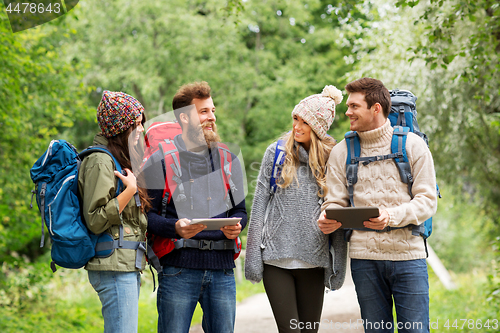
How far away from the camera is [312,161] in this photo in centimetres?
300

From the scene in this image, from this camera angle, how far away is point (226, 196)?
288 centimetres

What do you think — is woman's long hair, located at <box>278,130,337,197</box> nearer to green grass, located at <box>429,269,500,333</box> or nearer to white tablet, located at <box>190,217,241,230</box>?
white tablet, located at <box>190,217,241,230</box>

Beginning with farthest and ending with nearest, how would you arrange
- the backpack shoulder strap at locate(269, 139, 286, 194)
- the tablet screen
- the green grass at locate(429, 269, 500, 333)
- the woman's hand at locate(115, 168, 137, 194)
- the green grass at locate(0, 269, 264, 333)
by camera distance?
the green grass at locate(0, 269, 264, 333)
the green grass at locate(429, 269, 500, 333)
the backpack shoulder strap at locate(269, 139, 286, 194)
the woman's hand at locate(115, 168, 137, 194)
the tablet screen

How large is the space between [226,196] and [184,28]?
11.5 meters

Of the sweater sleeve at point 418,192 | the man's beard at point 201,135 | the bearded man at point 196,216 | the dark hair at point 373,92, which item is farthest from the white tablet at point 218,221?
the dark hair at point 373,92

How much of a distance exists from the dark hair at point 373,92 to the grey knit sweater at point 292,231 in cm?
53

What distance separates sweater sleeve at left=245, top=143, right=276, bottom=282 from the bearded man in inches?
4.6

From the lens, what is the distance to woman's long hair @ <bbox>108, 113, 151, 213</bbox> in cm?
265

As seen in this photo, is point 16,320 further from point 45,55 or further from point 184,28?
point 184,28

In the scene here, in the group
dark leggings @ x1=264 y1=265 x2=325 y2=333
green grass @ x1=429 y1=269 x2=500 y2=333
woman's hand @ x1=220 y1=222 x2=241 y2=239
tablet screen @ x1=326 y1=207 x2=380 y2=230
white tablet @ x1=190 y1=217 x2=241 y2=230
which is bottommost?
green grass @ x1=429 y1=269 x2=500 y2=333

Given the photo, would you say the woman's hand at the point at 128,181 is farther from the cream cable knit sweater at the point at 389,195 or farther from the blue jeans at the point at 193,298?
the cream cable knit sweater at the point at 389,195

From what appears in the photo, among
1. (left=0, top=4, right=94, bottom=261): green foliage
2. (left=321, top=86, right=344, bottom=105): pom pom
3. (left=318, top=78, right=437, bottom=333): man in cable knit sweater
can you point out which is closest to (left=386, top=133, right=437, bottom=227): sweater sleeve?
(left=318, top=78, right=437, bottom=333): man in cable knit sweater

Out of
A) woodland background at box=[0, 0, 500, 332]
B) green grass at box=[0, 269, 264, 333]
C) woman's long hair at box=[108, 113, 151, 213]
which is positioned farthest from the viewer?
green grass at box=[0, 269, 264, 333]

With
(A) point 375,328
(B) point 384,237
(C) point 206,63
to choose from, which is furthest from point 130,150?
(C) point 206,63
